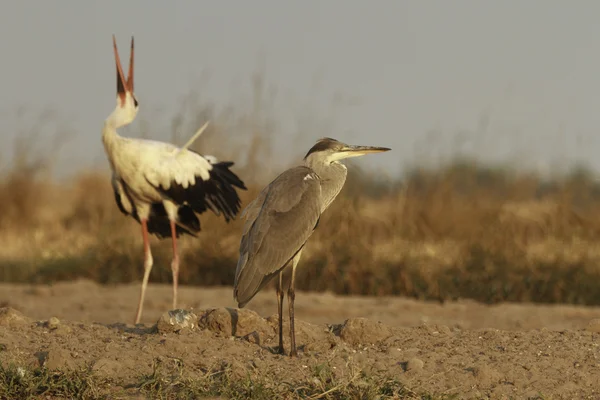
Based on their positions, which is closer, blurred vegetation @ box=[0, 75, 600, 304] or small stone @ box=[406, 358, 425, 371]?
small stone @ box=[406, 358, 425, 371]

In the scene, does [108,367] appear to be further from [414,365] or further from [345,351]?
[414,365]

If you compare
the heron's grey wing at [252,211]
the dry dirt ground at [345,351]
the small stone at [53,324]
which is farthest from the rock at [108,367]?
the heron's grey wing at [252,211]

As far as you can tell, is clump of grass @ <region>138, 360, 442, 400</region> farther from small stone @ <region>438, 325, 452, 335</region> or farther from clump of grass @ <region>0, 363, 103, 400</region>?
small stone @ <region>438, 325, 452, 335</region>

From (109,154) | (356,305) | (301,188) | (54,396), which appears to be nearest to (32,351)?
(54,396)

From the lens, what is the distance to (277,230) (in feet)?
17.5

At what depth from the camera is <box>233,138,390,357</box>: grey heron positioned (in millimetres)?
5246

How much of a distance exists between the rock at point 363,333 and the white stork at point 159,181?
290cm

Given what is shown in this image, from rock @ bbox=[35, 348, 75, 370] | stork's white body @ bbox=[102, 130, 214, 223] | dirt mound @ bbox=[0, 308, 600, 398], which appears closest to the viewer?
dirt mound @ bbox=[0, 308, 600, 398]

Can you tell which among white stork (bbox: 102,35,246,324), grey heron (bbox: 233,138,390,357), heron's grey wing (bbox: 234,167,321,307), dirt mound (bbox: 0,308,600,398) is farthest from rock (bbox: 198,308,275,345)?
white stork (bbox: 102,35,246,324)

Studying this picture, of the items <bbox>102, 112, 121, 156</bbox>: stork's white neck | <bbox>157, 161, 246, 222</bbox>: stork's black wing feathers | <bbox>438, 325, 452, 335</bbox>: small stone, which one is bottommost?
<bbox>438, 325, 452, 335</bbox>: small stone

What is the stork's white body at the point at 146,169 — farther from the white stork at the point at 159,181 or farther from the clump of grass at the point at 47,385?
the clump of grass at the point at 47,385

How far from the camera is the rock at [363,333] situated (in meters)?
5.46

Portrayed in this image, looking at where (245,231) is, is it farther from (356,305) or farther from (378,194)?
(378,194)

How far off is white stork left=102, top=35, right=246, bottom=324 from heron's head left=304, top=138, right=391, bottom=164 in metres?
2.81
